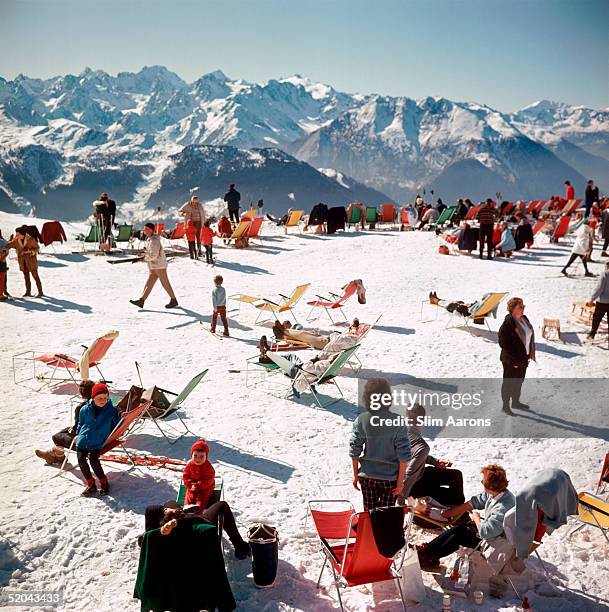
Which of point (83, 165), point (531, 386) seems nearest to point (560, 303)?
point (531, 386)

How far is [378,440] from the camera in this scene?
161 inches

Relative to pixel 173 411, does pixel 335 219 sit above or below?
above

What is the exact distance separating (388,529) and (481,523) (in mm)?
940

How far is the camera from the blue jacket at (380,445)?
13.3ft

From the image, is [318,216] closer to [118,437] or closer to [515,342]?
[515,342]

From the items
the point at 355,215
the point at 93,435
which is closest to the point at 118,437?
the point at 93,435

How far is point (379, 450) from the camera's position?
409 centimetres

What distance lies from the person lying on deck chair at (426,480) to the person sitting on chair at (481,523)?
0.95 feet

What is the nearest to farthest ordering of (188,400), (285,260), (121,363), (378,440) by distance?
(378,440), (188,400), (121,363), (285,260)

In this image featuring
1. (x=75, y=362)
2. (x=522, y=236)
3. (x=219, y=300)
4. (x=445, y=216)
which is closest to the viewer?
(x=75, y=362)

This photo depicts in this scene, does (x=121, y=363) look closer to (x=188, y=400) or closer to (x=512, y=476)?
(x=188, y=400)

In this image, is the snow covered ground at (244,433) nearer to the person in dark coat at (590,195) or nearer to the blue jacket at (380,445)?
the blue jacket at (380,445)

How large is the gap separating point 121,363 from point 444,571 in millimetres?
5769

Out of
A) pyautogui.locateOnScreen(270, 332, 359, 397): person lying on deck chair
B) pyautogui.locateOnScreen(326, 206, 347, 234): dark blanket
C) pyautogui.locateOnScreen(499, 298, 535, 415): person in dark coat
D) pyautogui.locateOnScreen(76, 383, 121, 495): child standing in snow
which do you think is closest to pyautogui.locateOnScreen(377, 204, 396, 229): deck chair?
pyautogui.locateOnScreen(326, 206, 347, 234): dark blanket
